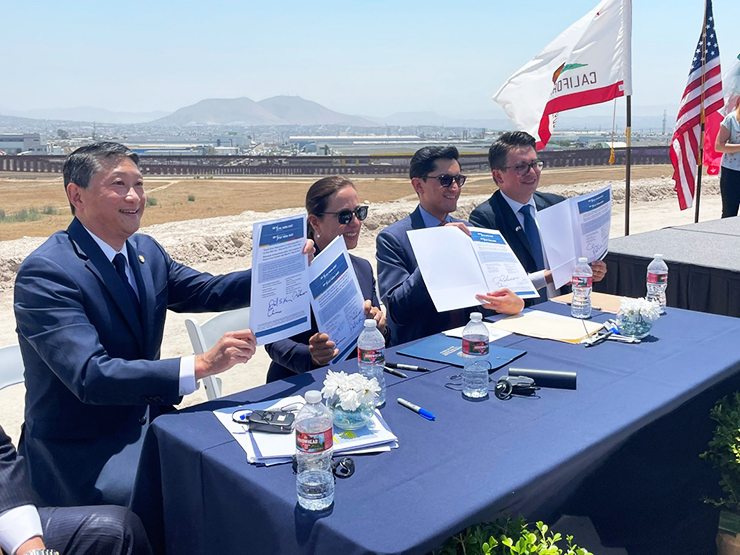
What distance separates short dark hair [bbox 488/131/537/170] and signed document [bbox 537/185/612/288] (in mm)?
817

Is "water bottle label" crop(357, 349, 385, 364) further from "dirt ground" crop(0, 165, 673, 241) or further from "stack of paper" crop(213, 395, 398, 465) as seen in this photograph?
"dirt ground" crop(0, 165, 673, 241)

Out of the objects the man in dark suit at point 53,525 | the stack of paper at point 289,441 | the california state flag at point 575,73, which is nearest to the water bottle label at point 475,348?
the stack of paper at point 289,441

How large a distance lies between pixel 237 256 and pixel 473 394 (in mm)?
11623

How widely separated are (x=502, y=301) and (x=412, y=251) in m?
0.83

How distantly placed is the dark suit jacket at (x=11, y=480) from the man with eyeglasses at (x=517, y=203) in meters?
3.29

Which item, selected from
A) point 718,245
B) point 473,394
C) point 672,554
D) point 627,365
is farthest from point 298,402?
point 718,245

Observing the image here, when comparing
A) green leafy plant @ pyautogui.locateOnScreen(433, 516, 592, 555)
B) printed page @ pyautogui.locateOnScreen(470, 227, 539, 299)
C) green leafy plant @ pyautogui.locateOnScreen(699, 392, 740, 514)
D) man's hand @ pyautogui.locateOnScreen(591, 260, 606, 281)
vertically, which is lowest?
green leafy plant @ pyautogui.locateOnScreen(699, 392, 740, 514)

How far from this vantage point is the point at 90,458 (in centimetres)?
274

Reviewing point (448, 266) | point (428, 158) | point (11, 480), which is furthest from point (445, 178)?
point (11, 480)

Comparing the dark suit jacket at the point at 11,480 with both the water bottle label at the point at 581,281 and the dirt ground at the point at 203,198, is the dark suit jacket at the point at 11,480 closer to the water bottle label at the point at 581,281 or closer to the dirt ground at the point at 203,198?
the water bottle label at the point at 581,281

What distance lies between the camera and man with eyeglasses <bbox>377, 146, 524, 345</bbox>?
13.3 ft

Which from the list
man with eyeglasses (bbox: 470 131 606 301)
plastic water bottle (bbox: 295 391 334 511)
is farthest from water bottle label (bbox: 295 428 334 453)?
man with eyeglasses (bbox: 470 131 606 301)

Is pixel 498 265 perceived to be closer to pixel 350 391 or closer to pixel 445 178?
pixel 445 178

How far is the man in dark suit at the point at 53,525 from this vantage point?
2.10m
